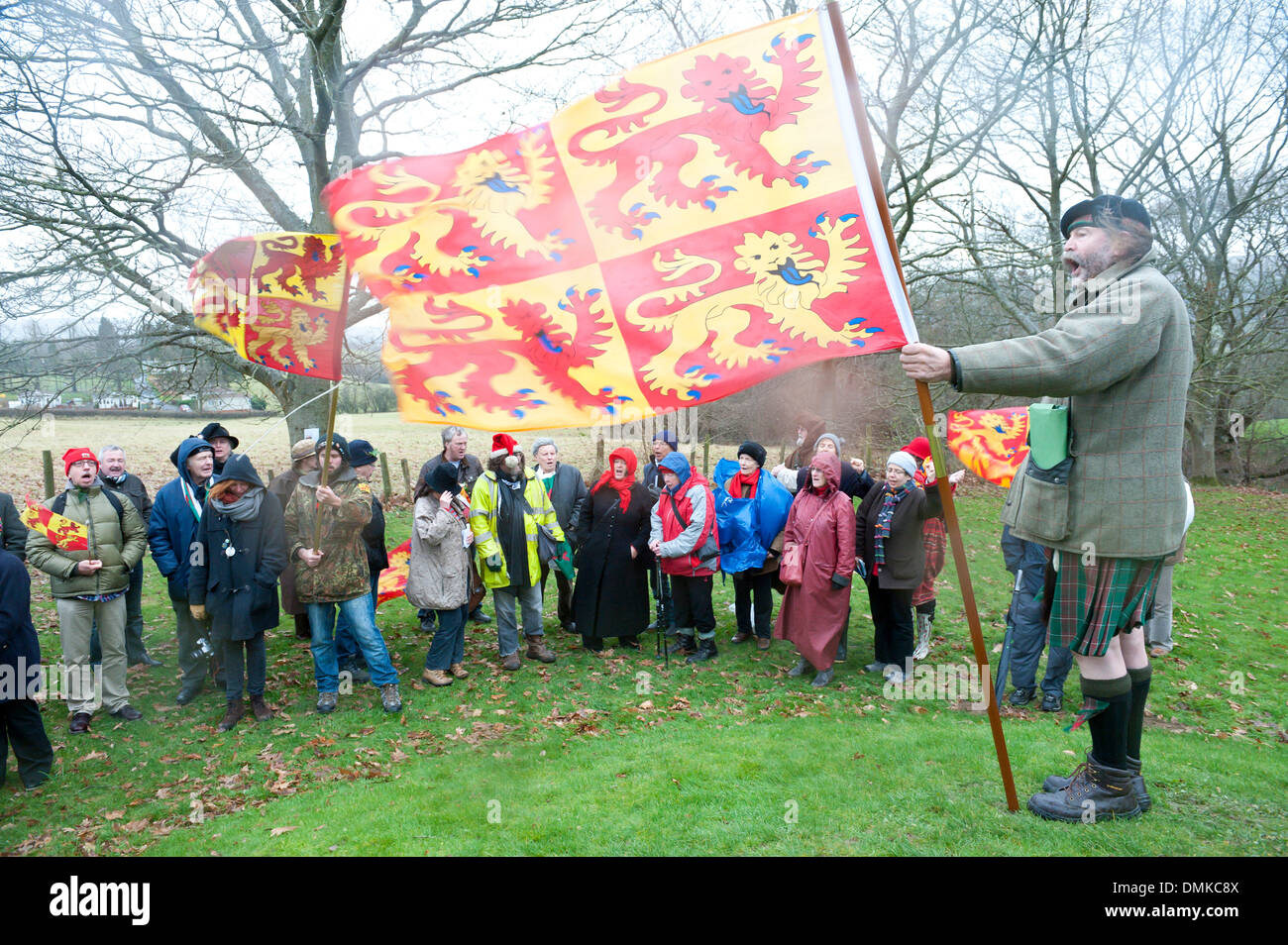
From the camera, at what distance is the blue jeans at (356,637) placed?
6719 mm

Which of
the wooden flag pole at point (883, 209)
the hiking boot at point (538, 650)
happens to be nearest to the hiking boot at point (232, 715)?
the hiking boot at point (538, 650)

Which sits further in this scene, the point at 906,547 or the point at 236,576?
the point at 906,547

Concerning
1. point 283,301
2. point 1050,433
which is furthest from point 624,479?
point 1050,433

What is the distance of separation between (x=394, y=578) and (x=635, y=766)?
4.97 meters

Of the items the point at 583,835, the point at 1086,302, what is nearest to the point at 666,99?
the point at 1086,302

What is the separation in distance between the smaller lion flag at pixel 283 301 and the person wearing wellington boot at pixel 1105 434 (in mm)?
3148

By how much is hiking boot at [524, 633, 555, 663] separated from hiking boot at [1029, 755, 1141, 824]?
5128mm

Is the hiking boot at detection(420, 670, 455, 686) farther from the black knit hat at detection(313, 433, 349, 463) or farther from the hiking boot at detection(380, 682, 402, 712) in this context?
the black knit hat at detection(313, 433, 349, 463)

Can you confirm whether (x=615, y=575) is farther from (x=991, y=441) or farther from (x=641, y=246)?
(x=641, y=246)

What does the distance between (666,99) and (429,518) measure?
4789mm

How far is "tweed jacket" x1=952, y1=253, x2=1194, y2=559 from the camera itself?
298cm

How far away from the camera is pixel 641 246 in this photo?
3484 millimetres

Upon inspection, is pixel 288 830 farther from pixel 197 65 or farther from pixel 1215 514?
pixel 1215 514

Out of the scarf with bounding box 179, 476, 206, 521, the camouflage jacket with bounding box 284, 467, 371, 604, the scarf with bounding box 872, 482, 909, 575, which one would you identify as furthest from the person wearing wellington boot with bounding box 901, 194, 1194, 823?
the scarf with bounding box 179, 476, 206, 521
